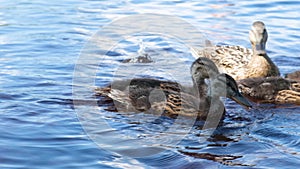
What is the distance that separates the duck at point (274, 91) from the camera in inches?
318

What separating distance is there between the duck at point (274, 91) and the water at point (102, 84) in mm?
249

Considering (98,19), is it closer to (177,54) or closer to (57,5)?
(57,5)

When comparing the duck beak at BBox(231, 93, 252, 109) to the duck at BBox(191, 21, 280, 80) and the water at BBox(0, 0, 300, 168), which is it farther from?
the duck at BBox(191, 21, 280, 80)

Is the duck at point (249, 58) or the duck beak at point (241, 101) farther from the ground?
the duck at point (249, 58)

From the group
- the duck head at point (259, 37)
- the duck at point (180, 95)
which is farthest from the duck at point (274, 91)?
the duck head at point (259, 37)

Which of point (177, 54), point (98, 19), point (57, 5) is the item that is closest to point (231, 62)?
point (177, 54)

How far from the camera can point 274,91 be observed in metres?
8.12

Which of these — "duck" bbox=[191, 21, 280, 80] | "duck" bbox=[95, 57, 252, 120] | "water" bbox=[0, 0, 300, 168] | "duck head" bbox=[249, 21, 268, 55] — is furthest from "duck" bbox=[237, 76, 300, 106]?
"duck head" bbox=[249, 21, 268, 55]

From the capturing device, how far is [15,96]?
7.74 m

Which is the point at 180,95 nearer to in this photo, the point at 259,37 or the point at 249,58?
the point at 259,37

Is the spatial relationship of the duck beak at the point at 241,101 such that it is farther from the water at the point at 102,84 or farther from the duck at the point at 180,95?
the water at the point at 102,84

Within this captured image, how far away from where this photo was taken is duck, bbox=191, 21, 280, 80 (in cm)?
912

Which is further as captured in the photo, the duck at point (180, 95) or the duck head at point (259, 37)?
the duck head at point (259, 37)

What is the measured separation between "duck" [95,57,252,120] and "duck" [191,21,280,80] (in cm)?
150
